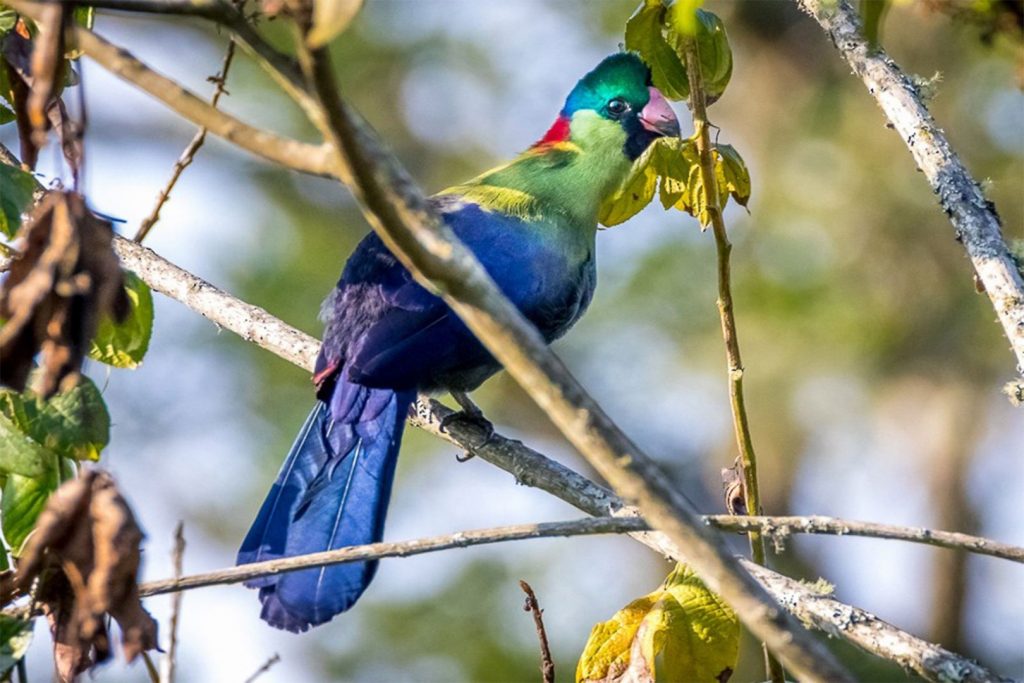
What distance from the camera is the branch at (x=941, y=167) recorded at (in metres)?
2.06

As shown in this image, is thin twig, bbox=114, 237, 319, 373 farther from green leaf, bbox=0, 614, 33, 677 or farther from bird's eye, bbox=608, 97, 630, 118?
green leaf, bbox=0, 614, 33, 677

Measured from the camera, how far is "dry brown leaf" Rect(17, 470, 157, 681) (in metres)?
1.47

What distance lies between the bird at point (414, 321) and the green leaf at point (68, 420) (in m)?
0.38

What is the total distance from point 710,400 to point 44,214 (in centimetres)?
770

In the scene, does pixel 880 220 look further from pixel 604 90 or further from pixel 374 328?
pixel 374 328

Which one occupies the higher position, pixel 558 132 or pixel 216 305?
pixel 558 132

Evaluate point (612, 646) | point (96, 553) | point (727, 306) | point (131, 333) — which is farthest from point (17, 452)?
point (727, 306)

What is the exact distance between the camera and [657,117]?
11.7 feet

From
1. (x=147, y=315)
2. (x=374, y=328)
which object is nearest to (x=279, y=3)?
(x=147, y=315)

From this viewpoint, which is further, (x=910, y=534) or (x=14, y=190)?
(x=14, y=190)

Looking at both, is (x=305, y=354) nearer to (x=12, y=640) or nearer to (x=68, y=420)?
(x=68, y=420)

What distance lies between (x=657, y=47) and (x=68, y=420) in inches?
43.0

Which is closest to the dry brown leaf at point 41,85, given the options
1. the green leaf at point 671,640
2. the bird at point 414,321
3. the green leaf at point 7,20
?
the green leaf at point 7,20

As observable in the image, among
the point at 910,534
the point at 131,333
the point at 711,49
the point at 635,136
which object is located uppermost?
the point at 635,136
